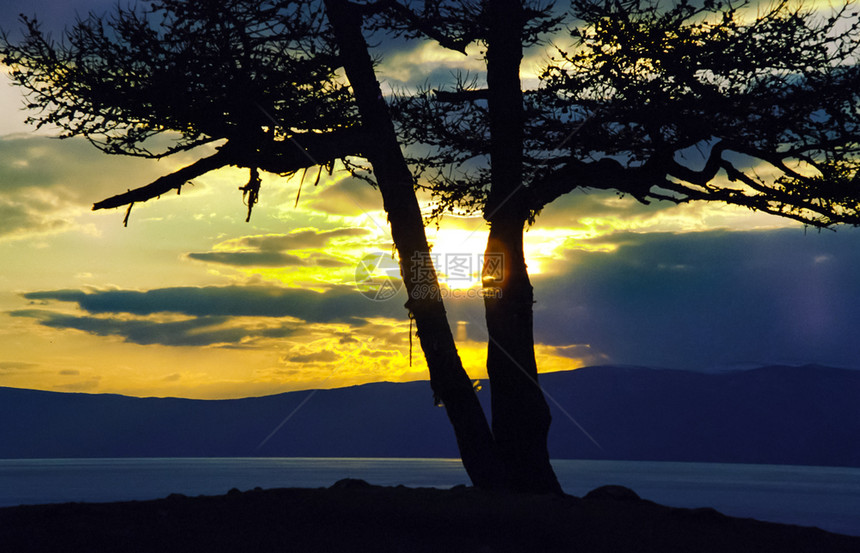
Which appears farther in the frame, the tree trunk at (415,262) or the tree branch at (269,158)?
the tree trunk at (415,262)

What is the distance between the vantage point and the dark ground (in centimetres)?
816

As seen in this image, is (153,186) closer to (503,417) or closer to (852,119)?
(503,417)

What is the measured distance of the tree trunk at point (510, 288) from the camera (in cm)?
1198

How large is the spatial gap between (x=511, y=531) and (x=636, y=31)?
8.92 metres

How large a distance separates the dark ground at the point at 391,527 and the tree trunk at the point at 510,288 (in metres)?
1.76

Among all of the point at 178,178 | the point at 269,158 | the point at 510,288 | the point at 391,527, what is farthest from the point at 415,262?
the point at 391,527

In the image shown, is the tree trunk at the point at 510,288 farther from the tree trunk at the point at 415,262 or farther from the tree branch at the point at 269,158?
the tree branch at the point at 269,158

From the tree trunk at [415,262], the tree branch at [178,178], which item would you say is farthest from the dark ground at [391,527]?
the tree branch at [178,178]

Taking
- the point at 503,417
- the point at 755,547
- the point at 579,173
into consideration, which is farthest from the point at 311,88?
the point at 755,547

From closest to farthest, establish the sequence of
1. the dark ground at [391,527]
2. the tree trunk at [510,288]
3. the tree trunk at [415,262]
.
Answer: the dark ground at [391,527]
the tree trunk at [415,262]
the tree trunk at [510,288]

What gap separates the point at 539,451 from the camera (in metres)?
12.0

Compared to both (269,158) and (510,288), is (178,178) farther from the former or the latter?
(510,288)

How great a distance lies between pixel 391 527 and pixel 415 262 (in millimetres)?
4661

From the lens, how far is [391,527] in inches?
344
